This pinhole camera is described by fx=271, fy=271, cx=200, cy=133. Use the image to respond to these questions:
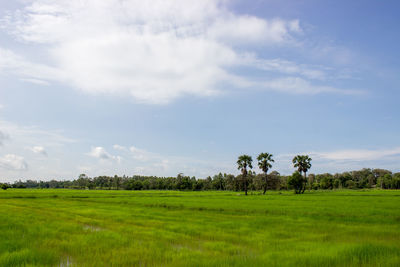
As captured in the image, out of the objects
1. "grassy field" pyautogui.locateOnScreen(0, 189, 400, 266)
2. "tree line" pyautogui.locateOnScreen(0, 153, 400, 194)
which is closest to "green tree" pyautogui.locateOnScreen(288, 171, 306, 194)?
"tree line" pyautogui.locateOnScreen(0, 153, 400, 194)

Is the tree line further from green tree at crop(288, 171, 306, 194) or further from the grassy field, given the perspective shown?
the grassy field

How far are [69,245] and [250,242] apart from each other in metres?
7.65

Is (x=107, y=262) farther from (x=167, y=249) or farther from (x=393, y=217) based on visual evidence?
(x=393, y=217)

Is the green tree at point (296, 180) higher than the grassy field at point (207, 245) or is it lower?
lower

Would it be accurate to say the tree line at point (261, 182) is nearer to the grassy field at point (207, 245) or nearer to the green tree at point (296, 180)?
the green tree at point (296, 180)

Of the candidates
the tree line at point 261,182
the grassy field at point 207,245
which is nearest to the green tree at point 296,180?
the tree line at point 261,182

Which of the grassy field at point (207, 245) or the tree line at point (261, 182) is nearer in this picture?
the grassy field at point (207, 245)

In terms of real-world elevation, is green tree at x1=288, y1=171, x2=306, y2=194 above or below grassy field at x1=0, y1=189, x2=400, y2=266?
below

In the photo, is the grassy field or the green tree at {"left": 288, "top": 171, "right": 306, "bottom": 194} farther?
the green tree at {"left": 288, "top": 171, "right": 306, "bottom": 194}

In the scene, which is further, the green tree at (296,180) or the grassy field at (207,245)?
the green tree at (296,180)

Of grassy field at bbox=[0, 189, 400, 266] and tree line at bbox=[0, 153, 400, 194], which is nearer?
grassy field at bbox=[0, 189, 400, 266]

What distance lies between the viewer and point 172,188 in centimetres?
14150

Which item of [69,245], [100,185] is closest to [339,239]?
[69,245]

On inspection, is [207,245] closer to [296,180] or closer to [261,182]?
[296,180]
